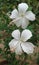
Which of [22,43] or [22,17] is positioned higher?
[22,17]

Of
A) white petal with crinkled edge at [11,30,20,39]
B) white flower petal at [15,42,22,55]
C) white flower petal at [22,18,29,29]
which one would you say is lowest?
white flower petal at [15,42,22,55]

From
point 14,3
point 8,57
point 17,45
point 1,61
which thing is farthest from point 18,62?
point 14,3

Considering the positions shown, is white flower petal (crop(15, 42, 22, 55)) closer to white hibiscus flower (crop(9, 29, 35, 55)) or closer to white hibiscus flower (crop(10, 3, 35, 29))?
white hibiscus flower (crop(9, 29, 35, 55))

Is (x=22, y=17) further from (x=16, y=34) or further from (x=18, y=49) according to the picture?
(x=18, y=49)

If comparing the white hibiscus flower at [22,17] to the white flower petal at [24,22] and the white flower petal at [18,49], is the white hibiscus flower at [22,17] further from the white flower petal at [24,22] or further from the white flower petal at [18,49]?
the white flower petal at [18,49]

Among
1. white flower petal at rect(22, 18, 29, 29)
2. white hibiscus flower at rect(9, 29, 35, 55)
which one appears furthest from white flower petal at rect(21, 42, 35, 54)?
white flower petal at rect(22, 18, 29, 29)

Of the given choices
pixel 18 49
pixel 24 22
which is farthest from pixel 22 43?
pixel 24 22

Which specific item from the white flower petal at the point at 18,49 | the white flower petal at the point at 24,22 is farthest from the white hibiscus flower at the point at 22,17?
the white flower petal at the point at 18,49

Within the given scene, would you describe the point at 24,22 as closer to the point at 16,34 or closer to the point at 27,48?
the point at 16,34
